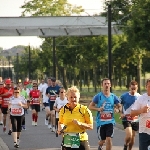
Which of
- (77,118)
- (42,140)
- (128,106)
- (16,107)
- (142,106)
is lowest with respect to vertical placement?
(42,140)

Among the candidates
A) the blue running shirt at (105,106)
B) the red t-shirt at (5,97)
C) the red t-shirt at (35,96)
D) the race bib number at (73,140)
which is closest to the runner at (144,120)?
the race bib number at (73,140)

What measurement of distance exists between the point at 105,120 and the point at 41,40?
6222 cm

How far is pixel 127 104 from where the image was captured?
52.1 ft

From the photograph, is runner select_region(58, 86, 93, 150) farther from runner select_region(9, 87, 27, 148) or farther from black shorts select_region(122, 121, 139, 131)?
runner select_region(9, 87, 27, 148)

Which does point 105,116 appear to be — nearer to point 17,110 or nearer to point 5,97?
point 17,110

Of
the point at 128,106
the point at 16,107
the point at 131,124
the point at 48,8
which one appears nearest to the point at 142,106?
the point at 128,106

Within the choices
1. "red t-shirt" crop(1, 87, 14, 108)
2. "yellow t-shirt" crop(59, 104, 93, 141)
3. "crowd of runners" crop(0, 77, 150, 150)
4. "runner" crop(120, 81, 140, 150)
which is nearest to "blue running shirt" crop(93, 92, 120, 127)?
"crowd of runners" crop(0, 77, 150, 150)

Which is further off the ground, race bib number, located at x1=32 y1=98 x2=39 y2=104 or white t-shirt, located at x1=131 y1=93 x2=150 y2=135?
white t-shirt, located at x1=131 y1=93 x2=150 y2=135

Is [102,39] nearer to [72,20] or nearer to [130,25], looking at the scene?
[72,20]

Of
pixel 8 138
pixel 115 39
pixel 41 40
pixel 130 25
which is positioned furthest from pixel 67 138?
pixel 41 40

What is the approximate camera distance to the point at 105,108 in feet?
49.6

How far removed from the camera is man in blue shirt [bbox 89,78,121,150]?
587 inches

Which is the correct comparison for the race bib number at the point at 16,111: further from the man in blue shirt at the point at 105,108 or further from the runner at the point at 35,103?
the runner at the point at 35,103

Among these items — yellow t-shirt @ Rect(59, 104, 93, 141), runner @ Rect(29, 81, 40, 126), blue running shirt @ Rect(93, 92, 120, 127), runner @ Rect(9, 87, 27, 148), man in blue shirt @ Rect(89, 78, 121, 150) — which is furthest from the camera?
runner @ Rect(29, 81, 40, 126)
